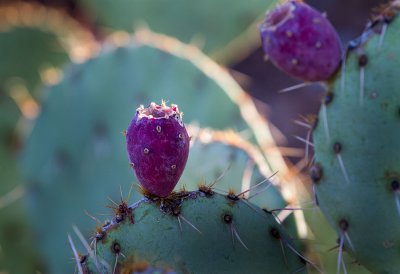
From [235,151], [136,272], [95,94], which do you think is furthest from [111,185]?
[136,272]

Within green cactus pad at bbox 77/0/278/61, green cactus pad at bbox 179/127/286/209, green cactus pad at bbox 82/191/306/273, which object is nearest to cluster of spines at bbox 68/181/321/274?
green cactus pad at bbox 82/191/306/273

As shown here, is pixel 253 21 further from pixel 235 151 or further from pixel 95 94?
pixel 235 151

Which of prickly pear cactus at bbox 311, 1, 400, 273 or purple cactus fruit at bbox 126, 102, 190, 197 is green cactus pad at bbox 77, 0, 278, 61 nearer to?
prickly pear cactus at bbox 311, 1, 400, 273

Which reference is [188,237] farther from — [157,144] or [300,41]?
[300,41]

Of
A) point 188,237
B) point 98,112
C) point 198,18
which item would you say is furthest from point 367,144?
point 198,18

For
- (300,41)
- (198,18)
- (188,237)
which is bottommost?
(188,237)

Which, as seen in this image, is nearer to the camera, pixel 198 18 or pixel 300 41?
pixel 300 41

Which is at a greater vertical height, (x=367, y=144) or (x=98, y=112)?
(x=98, y=112)

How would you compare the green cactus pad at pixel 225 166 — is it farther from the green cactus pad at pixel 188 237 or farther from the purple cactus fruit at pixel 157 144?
the purple cactus fruit at pixel 157 144
